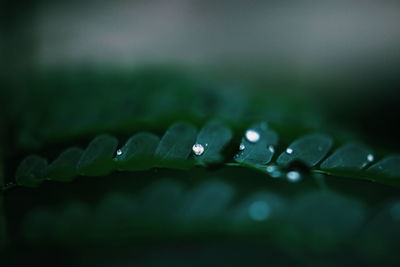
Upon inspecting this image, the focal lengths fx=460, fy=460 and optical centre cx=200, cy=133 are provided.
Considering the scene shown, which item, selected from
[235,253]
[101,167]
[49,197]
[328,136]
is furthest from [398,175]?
[49,197]

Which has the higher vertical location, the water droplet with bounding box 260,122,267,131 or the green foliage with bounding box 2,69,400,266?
the water droplet with bounding box 260,122,267,131

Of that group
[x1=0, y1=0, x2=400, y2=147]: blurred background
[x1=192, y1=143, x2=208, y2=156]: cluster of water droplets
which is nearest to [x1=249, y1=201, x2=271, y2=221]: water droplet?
[x1=192, y1=143, x2=208, y2=156]: cluster of water droplets

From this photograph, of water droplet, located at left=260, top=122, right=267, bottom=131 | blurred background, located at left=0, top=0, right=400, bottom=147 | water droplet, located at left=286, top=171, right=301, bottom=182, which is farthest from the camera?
blurred background, located at left=0, top=0, right=400, bottom=147

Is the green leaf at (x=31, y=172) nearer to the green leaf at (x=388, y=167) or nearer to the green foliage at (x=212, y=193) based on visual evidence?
the green foliage at (x=212, y=193)

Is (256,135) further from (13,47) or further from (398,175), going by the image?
(13,47)

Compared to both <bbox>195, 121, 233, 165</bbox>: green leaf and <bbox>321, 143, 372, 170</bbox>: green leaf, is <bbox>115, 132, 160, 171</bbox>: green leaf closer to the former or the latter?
<bbox>195, 121, 233, 165</bbox>: green leaf

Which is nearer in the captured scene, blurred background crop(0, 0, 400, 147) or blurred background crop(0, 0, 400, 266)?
blurred background crop(0, 0, 400, 266)

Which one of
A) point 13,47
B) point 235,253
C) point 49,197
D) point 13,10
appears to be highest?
point 13,10

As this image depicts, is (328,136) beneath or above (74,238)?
above
